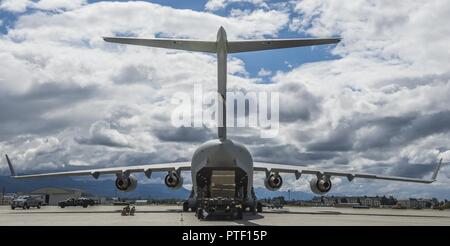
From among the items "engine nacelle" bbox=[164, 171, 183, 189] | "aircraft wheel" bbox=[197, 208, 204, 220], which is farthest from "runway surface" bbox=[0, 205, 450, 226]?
"engine nacelle" bbox=[164, 171, 183, 189]

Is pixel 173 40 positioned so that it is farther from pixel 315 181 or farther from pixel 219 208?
pixel 315 181

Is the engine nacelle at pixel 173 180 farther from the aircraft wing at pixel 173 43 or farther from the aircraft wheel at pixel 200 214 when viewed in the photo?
the aircraft wing at pixel 173 43

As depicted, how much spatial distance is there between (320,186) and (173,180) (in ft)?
38.4

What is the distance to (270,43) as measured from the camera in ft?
93.0

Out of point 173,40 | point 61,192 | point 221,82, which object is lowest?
point 61,192

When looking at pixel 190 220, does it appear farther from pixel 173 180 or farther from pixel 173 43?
pixel 173 180

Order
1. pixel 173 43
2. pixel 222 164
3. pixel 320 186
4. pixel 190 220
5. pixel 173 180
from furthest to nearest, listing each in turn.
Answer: pixel 173 180 < pixel 320 186 < pixel 222 164 < pixel 173 43 < pixel 190 220

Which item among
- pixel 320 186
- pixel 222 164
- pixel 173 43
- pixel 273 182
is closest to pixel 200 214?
pixel 222 164

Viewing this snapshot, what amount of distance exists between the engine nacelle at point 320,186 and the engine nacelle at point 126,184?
14107mm

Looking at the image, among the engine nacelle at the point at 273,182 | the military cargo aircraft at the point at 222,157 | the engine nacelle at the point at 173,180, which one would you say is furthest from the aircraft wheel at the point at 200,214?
the engine nacelle at the point at 273,182

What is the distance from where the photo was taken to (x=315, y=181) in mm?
40469

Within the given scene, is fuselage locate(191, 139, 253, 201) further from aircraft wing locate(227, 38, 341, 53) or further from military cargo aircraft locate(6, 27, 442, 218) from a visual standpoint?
aircraft wing locate(227, 38, 341, 53)
